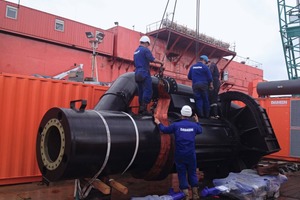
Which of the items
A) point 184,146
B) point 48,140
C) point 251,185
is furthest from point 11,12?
point 251,185

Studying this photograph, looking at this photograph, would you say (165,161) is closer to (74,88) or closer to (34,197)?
(34,197)

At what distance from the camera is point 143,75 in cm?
Result: 537

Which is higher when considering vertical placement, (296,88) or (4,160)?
A: (296,88)

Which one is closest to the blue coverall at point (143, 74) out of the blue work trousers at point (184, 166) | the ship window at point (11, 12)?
the blue work trousers at point (184, 166)

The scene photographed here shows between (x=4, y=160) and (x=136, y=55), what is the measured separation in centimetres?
324

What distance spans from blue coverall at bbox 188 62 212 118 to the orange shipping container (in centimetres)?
298

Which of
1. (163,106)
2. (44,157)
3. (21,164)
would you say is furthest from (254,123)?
(21,164)

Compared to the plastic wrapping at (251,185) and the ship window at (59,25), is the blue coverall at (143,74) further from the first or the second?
the ship window at (59,25)

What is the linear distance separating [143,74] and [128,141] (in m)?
1.75

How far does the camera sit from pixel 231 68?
116ft

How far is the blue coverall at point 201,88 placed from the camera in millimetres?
6164

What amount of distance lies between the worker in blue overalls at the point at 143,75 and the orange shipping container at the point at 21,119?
197 cm

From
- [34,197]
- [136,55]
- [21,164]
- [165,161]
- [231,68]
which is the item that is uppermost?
[231,68]

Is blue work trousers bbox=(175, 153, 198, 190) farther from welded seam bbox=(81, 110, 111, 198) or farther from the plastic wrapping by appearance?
welded seam bbox=(81, 110, 111, 198)
